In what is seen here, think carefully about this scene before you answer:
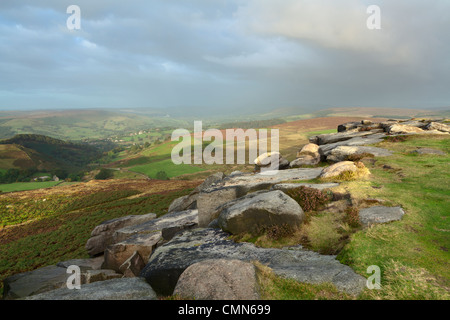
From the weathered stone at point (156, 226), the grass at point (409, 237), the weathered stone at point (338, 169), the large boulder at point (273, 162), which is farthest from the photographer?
the large boulder at point (273, 162)

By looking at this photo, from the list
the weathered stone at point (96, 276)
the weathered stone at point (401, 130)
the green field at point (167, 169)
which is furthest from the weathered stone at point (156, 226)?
the green field at point (167, 169)

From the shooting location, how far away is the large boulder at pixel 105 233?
84.3 feet

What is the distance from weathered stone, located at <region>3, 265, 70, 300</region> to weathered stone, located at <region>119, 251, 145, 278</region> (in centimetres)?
407

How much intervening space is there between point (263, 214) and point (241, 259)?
273cm

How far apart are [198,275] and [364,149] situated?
76.2 ft

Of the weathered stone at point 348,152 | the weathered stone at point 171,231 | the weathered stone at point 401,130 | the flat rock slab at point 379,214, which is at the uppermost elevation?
the weathered stone at point 401,130

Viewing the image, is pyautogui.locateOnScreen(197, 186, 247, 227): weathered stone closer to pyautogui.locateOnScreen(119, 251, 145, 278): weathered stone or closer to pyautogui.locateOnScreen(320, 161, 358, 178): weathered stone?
pyautogui.locateOnScreen(119, 251, 145, 278): weathered stone

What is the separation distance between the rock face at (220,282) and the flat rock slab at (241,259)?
5.16 ft

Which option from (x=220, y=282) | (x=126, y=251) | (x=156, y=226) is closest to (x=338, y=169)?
(x=220, y=282)

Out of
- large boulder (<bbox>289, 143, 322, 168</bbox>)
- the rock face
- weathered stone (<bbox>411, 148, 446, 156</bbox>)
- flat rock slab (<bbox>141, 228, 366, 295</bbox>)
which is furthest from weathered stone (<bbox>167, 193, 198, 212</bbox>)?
weathered stone (<bbox>411, 148, 446, 156</bbox>)

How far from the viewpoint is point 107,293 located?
740cm

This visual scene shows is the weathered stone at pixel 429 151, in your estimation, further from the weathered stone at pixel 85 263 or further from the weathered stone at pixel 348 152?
the weathered stone at pixel 85 263
